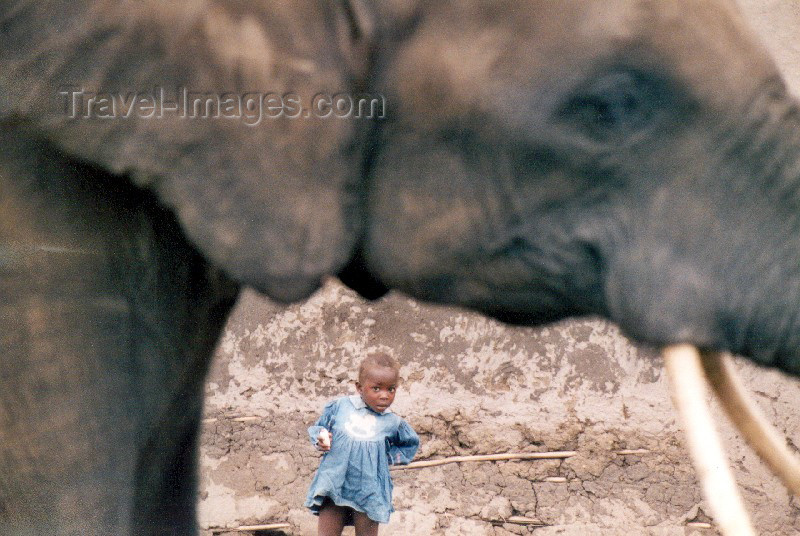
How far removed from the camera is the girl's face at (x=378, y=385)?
2.35 meters

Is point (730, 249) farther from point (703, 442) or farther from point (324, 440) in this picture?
point (324, 440)

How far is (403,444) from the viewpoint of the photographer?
2459 millimetres

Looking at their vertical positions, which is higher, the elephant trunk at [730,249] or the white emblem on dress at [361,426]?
the white emblem on dress at [361,426]

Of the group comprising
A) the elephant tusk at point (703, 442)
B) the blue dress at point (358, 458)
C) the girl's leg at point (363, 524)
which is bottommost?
the elephant tusk at point (703, 442)

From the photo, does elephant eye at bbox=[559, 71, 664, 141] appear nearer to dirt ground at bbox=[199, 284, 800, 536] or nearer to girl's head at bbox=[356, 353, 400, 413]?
Answer: girl's head at bbox=[356, 353, 400, 413]

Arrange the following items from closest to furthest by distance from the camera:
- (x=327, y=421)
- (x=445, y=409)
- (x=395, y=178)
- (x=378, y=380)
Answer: (x=395, y=178) < (x=378, y=380) < (x=327, y=421) < (x=445, y=409)

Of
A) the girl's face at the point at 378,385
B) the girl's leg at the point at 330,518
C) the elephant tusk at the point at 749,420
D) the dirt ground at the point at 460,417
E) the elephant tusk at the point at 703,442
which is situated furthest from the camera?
the dirt ground at the point at 460,417

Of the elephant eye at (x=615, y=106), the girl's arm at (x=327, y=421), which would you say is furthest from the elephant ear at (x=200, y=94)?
the girl's arm at (x=327, y=421)

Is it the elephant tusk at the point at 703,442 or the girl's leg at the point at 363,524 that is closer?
the elephant tusk at the point at 703,442

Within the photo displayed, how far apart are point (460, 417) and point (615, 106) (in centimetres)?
189

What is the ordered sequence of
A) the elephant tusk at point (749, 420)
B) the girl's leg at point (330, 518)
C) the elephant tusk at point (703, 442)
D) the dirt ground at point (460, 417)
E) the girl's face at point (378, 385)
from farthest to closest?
1. the dirt ground at point (460, 417)
2. the girl's leg at point (330, 518)
3. the girl's face at point (378, 385)
4. the elephant tusk at point (749, 420)
5. the elephant tusk at point (703, 442)

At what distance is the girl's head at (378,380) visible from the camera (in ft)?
7.70

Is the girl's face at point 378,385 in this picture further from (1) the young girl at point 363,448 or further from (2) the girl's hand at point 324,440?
(2) the girl's hand at point 324,440

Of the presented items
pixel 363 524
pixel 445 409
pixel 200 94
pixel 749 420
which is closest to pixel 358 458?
pixel 363 524
